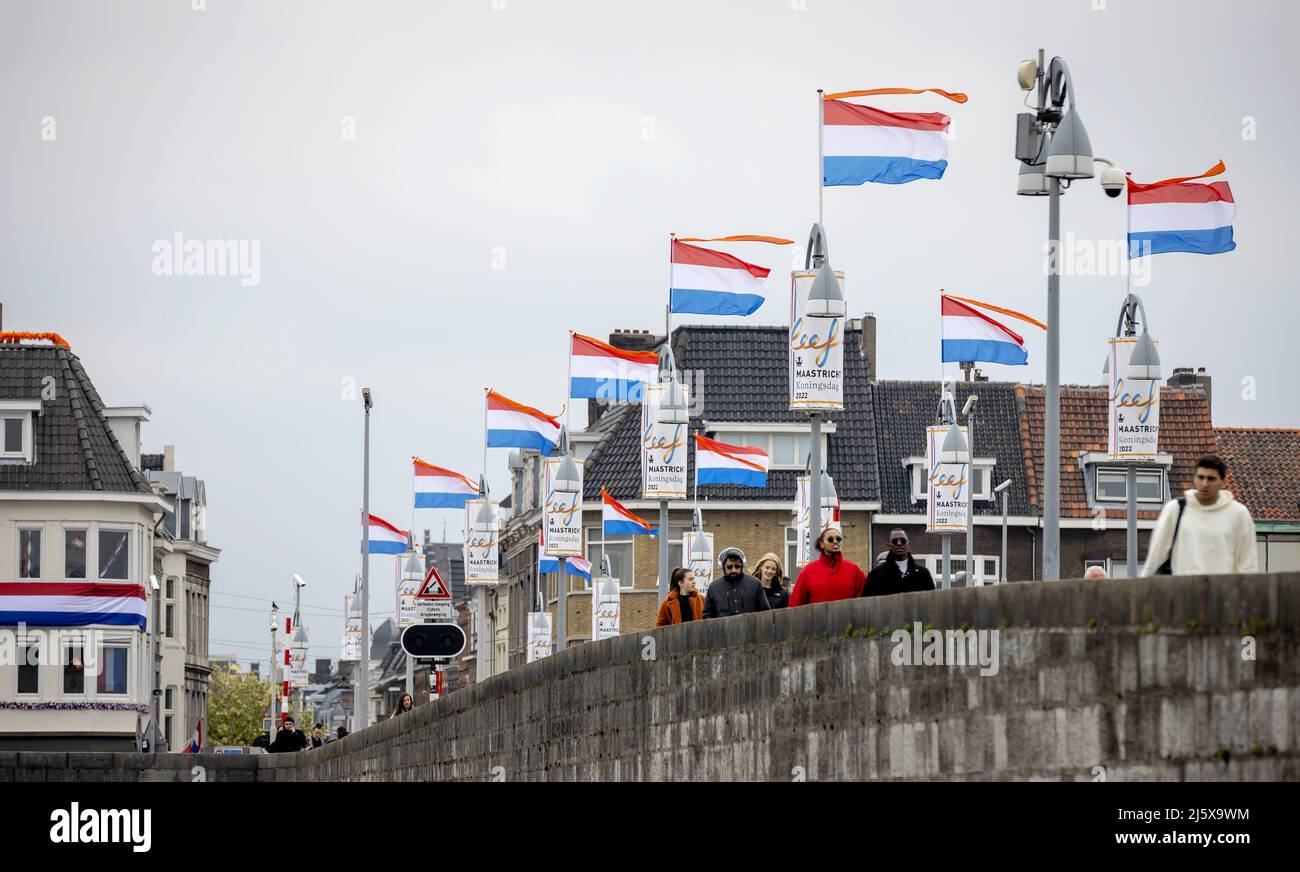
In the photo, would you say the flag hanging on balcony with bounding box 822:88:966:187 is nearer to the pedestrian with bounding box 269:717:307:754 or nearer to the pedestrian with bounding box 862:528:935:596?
the pedestrian with bounding box 862:528:935:596

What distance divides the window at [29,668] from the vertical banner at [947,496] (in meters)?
25.3

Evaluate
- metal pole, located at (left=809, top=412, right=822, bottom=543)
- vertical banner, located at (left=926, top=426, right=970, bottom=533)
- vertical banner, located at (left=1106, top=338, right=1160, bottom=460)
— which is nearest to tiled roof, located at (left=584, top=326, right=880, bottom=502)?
vertical banner, located at (left=926, top=426, right=970, bottom=533)

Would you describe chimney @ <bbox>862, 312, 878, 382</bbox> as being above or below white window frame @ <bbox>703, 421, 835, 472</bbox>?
above

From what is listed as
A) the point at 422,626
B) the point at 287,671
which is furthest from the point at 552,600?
the point at 422,626

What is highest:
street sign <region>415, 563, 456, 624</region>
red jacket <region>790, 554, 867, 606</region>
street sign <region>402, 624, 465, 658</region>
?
red jacket <region>790, 554, 867, 606</region>

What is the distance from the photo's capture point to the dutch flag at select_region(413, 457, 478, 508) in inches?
1938

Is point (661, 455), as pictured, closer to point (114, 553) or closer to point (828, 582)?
point (828, 582)

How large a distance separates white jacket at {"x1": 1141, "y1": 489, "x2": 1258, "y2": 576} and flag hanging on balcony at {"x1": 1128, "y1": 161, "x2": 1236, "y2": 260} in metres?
13.3

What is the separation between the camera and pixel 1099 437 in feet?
232

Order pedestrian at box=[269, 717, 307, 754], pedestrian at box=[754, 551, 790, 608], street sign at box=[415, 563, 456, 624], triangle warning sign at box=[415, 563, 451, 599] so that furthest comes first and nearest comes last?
pedestrian at box=[269, 717, 307, 754] → triangle warning sign at box=[415, 563, 451, 599] → street sign at box=[415, 563, 456, 624] → pedestrian at box=[754, 551, 790, 608]

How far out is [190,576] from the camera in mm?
93125

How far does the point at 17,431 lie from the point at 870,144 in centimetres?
3895
